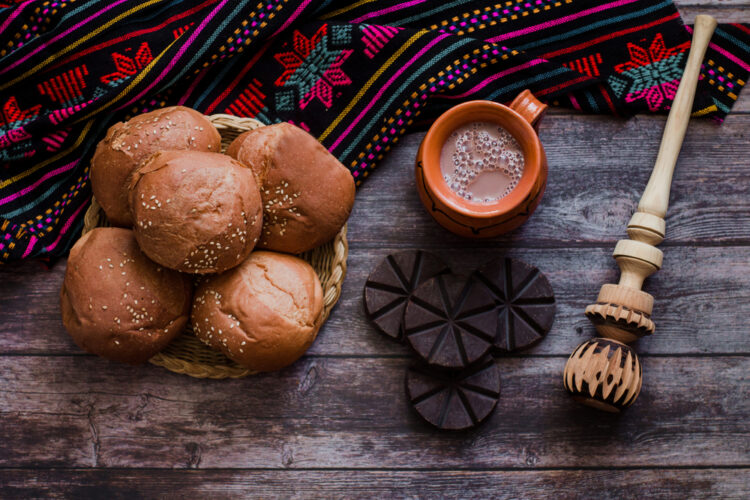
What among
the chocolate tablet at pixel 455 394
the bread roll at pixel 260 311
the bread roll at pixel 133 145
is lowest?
the chocolate tablet at pixel 455 394

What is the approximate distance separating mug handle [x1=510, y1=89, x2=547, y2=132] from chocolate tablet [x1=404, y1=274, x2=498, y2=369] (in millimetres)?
364

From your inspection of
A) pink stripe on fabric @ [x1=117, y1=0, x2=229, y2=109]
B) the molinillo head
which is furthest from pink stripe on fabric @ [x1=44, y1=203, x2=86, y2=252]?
the molinillo head

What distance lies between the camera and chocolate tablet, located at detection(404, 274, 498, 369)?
51.6 inches

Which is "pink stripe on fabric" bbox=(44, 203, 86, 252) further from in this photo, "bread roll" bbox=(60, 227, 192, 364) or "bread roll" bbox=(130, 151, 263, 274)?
"bread roll" bbox=(130, 151, 263, 274)

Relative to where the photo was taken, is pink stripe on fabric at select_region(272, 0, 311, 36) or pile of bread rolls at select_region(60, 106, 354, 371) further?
pink stripe on fabric at select_region(272, 0, 311, 36)

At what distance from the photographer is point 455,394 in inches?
53.1

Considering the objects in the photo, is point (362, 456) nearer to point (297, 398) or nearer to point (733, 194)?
point (297, 398)

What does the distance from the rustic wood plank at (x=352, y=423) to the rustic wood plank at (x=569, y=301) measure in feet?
0.14

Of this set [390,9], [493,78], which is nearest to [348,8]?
[390,9]

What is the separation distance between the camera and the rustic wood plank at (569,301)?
1.41 metres

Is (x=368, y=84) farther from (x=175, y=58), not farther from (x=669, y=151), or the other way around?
(x=669, y=151)

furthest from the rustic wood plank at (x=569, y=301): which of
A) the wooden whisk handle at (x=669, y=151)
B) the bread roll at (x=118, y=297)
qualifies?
the bread roll at (x=118, y=297)

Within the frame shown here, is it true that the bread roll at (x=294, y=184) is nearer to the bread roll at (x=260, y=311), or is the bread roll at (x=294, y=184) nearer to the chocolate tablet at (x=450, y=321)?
the bread roll at (x=260, y=311)

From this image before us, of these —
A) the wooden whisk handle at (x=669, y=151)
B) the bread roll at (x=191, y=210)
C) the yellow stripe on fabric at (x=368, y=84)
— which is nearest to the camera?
the bread roll at (x=191, y=210)
